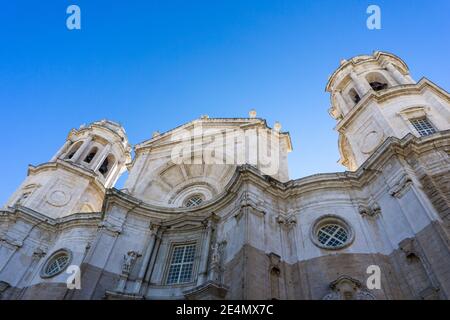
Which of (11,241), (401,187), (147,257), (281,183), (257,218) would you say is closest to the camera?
(401,187)

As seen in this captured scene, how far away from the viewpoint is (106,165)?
36875 mm

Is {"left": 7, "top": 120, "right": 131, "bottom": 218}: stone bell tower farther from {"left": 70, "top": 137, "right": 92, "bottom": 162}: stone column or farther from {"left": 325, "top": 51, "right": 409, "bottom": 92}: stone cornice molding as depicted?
{"left": 325, "top": 51, "right": 409, "bottom": 92}: stone cornice molding

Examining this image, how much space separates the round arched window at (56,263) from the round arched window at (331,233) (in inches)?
584

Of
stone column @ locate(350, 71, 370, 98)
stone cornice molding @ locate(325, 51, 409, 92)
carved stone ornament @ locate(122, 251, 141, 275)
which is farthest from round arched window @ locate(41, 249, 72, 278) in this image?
stone cornice molding @ locate(325, 51, 409, 92)

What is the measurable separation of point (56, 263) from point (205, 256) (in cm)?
1031

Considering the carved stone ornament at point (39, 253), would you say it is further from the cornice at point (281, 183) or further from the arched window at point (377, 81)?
the arched window at point (377, 81)

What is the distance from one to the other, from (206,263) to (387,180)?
1008 cm

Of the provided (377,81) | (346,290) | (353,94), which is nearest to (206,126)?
(353,94)

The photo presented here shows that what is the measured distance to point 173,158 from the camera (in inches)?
1074

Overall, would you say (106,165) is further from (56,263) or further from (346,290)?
(346,290)
